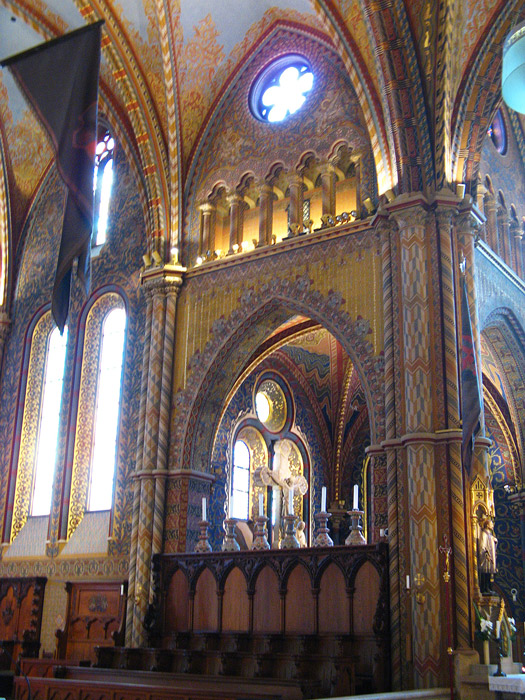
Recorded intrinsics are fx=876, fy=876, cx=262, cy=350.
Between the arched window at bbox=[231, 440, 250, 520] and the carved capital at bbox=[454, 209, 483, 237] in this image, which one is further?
the arched window at bbox=[231, 440, 250, 520]

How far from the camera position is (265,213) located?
672 inches

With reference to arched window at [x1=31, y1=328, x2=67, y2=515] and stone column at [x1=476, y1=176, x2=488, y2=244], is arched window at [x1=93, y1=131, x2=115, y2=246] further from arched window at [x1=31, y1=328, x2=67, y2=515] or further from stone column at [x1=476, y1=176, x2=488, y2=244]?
stone column at [x1=476, y1=176, x2=488, y2=244]

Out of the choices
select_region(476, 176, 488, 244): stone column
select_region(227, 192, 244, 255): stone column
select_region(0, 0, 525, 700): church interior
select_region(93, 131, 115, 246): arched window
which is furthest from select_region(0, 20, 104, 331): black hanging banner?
select_region(93, 131, 115, 246): arched window

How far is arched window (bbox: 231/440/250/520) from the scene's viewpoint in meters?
20.1

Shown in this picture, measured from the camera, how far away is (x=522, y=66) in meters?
6.42

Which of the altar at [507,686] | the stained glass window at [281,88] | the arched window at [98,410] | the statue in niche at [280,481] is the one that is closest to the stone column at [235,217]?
the stained glass window at [281,88]

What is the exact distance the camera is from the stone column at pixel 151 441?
51.3 ft

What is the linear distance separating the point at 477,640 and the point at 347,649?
1975mm

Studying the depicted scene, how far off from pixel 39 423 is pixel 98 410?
77.5 inches

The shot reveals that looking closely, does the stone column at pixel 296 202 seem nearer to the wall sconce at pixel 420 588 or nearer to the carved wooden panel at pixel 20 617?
the wall sconce at pixel 420 588

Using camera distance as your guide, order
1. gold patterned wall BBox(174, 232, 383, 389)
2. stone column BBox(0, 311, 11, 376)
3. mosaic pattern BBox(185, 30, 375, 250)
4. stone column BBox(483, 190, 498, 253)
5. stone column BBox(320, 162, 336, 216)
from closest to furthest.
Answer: gold patterned wall BBox(174, 232, 383, 389) → stone column BBox(320, 162, 336, 216) → mosaic pattern BBox(185, 30, 375, 250) → stone column BBox(483, 190, 498, 253) → stone column BBox(0, 311, 11, 376)

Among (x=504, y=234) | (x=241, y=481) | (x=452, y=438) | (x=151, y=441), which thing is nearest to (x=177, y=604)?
(x=151, y=441)

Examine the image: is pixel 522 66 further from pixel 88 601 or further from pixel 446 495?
pixel 88 601

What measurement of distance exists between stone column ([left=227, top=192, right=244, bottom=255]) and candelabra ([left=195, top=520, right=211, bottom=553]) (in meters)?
5.28
